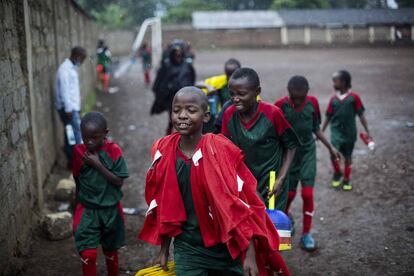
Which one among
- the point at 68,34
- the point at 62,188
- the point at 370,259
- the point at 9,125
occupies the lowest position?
the point at 370,259

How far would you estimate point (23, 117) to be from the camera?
16.6ft

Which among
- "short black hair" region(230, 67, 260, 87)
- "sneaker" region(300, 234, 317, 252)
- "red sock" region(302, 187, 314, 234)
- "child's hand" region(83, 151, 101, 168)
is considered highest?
"short black hair" region(230, 67, 260, 87)

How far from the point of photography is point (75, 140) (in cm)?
→ 724

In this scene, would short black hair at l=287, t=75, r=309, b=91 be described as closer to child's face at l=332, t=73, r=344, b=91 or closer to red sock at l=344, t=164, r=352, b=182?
child's face at l=332, t=73, r=344, b=91

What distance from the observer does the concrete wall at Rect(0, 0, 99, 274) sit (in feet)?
13.8

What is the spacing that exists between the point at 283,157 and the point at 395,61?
2282 cm

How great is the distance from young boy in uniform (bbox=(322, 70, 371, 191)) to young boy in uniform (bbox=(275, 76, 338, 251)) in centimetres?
163

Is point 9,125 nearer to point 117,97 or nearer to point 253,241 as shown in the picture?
point 253,241

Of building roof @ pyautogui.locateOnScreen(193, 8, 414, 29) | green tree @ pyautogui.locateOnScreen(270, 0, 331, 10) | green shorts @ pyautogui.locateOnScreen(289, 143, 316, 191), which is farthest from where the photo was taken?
green tree @ pyautogui.locateOnScreen(270, 0, 331, 10)

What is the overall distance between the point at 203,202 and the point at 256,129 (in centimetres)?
111

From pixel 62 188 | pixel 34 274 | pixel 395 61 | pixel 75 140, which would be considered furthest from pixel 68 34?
pixel 395 61

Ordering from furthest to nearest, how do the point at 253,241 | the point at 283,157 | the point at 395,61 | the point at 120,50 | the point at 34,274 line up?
the point at 120,50
the point at 395,61
the point at 34,274
the point at 283,157
the point at 253,241

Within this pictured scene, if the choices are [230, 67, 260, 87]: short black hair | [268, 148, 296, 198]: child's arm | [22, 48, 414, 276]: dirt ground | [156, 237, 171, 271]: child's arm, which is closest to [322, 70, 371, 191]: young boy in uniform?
[22, 48, 414, 276]: dirt ground

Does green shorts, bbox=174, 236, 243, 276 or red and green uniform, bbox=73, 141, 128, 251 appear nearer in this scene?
green shorts, bbox=174, 236, 243, 276
